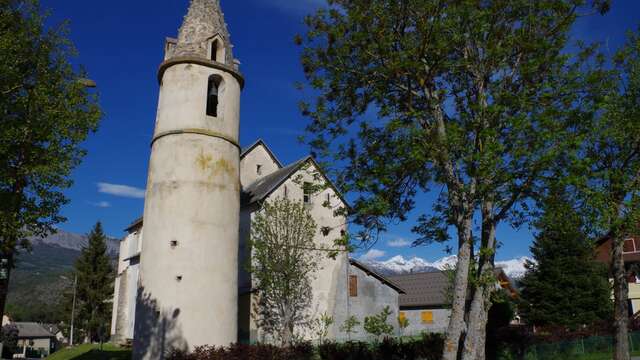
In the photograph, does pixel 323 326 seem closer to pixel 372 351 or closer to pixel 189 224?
pixel 372 351

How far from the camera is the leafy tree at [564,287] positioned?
32.5 metres

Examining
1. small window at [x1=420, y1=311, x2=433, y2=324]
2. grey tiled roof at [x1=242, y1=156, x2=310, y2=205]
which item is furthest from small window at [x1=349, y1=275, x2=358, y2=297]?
small window at [x1=420, y1=311, x2=433, y2=324]

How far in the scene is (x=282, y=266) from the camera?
27312 millimetres

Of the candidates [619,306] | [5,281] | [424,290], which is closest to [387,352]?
[619,306]

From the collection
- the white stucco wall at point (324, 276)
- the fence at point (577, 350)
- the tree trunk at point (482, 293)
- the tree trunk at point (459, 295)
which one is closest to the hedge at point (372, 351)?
the fence at point (577, 350)

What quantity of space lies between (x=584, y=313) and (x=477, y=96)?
75.9ft

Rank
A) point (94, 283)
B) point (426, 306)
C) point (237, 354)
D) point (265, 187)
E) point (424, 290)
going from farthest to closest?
point (94, 283) < point (424, 290) < point (426, 306) < point (265, 187) < point (237, 354)

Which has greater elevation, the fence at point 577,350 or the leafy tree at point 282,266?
the leafy tree at point 282,266

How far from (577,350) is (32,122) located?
23.3 metres

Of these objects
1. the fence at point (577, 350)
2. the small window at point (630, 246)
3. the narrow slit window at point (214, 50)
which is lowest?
the fence at point (577, 350)

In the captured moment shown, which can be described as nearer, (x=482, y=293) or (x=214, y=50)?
(x=482, y=293)

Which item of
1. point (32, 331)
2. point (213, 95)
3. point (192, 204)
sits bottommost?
point (32, 331)

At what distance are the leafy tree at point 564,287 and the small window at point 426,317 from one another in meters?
13.4

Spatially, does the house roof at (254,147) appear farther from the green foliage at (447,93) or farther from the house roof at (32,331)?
the house roof at (32,331)
